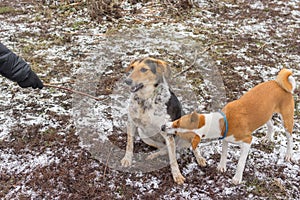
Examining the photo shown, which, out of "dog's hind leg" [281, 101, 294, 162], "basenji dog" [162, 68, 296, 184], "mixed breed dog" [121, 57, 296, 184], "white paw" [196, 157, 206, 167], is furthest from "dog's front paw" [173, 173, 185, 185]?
"dog's hind leg" [281, 101, 294, 162]

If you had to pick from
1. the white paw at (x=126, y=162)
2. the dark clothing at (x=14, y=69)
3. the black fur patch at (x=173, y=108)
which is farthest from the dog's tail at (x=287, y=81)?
the dark clothing at (x=14, y=69)

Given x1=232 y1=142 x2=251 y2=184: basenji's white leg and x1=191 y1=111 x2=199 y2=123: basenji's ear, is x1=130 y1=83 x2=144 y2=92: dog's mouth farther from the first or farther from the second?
x1=232 y1=142 x2=251 y2=184: basenji's white leg

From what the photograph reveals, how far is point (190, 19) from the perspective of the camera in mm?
9133

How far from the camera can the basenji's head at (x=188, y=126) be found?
3.60m

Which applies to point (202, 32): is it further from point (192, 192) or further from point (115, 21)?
point (192, 192)

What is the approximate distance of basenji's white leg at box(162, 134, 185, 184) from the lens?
4121mm

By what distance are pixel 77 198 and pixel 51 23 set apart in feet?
21.0

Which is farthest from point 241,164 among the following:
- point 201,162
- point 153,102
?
point 153,102

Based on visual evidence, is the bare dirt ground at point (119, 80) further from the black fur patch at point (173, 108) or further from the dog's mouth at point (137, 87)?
the dog's mouth at point (137, 87)

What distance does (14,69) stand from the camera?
13.5 ft

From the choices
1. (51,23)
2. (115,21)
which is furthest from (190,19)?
(51,23)

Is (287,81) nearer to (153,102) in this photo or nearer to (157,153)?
(153,102)

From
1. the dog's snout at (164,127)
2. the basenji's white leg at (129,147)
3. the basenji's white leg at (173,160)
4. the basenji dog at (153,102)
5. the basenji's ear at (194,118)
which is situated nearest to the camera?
the basenji's ear at (194,118)

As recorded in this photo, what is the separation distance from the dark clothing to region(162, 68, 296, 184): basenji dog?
2.06 meters
